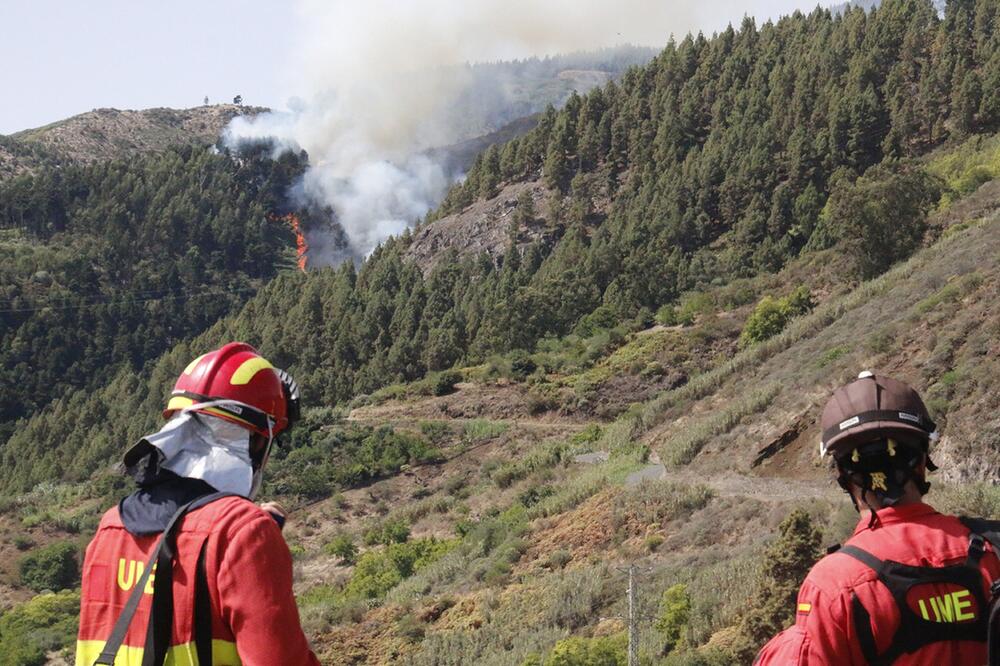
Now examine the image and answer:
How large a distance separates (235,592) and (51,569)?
3391 centimetres

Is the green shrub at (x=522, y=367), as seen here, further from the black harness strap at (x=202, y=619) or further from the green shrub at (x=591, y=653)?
the black harness strap at (x=202, y=619)

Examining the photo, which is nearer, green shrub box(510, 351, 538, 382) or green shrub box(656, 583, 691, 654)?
green shrub box(656, 583, 691, 654)

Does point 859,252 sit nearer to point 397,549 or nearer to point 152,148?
point 397,549

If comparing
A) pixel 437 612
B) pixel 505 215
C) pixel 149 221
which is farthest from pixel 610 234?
pixel 149 221

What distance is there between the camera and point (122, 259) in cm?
11106

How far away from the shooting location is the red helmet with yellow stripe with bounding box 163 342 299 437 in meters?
2.64

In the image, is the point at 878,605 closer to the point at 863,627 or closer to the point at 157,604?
the point at 863,627

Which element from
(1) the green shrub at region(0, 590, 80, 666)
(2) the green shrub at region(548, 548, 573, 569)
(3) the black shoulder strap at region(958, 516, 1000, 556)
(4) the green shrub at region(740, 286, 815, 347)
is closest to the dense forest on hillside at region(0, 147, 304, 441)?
(1) the green shrub at region(0, 590, 80, 666)

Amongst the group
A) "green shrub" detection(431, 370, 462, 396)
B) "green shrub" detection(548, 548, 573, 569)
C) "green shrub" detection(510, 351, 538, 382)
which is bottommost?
"green shrub" detection(431, 370, 462, 396)

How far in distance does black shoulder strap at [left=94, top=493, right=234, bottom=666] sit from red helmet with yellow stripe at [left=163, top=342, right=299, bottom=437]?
0.92ft

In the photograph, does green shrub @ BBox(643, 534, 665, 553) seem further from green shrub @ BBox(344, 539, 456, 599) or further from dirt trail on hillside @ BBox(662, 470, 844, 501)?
green shrub @ BBox(344, 539, 456, 599)

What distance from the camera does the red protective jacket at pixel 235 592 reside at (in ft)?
Result: 7.30

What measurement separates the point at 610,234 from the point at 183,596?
59422mm

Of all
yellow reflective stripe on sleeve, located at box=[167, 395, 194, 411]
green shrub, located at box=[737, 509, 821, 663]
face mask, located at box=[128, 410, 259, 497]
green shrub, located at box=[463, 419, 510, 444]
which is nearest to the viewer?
face mask, located at box=[128, 410, 259, 497]
